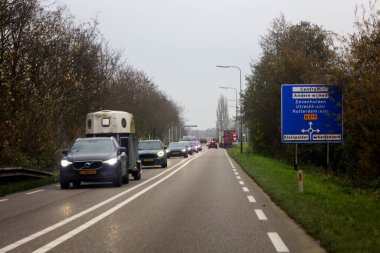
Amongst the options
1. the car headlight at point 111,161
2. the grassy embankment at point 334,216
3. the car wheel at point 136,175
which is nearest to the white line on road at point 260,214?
the grassy embankment at point 334,216

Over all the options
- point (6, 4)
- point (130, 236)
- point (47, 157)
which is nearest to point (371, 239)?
point (130, 236)

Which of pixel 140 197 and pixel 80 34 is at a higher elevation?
pixel 80 34

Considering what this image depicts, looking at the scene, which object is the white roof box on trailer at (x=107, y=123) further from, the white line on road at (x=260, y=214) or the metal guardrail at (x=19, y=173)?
the white line on road at (x=260, y=214)

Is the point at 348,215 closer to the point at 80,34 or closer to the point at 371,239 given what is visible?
the point at 371,239

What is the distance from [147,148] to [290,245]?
25412 millimetres

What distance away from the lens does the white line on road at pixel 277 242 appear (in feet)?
22.9

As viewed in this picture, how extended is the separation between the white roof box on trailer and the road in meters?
7.62

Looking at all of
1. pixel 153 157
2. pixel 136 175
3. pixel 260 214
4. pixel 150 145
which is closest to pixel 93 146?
pixel 136 175

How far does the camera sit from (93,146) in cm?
1828

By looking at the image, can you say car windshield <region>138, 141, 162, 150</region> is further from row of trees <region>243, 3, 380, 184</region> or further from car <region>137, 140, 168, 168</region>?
row of trees <region>243, 3, 380, 184</region>

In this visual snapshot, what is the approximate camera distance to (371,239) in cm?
716

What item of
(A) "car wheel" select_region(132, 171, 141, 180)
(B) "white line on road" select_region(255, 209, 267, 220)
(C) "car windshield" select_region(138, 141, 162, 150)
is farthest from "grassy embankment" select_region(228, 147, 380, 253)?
(C) "car windshield" select_region(138, 141, 162, 150)

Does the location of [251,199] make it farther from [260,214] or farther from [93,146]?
[93,146]

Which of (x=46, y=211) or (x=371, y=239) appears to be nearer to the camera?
(x=371, y=239)
